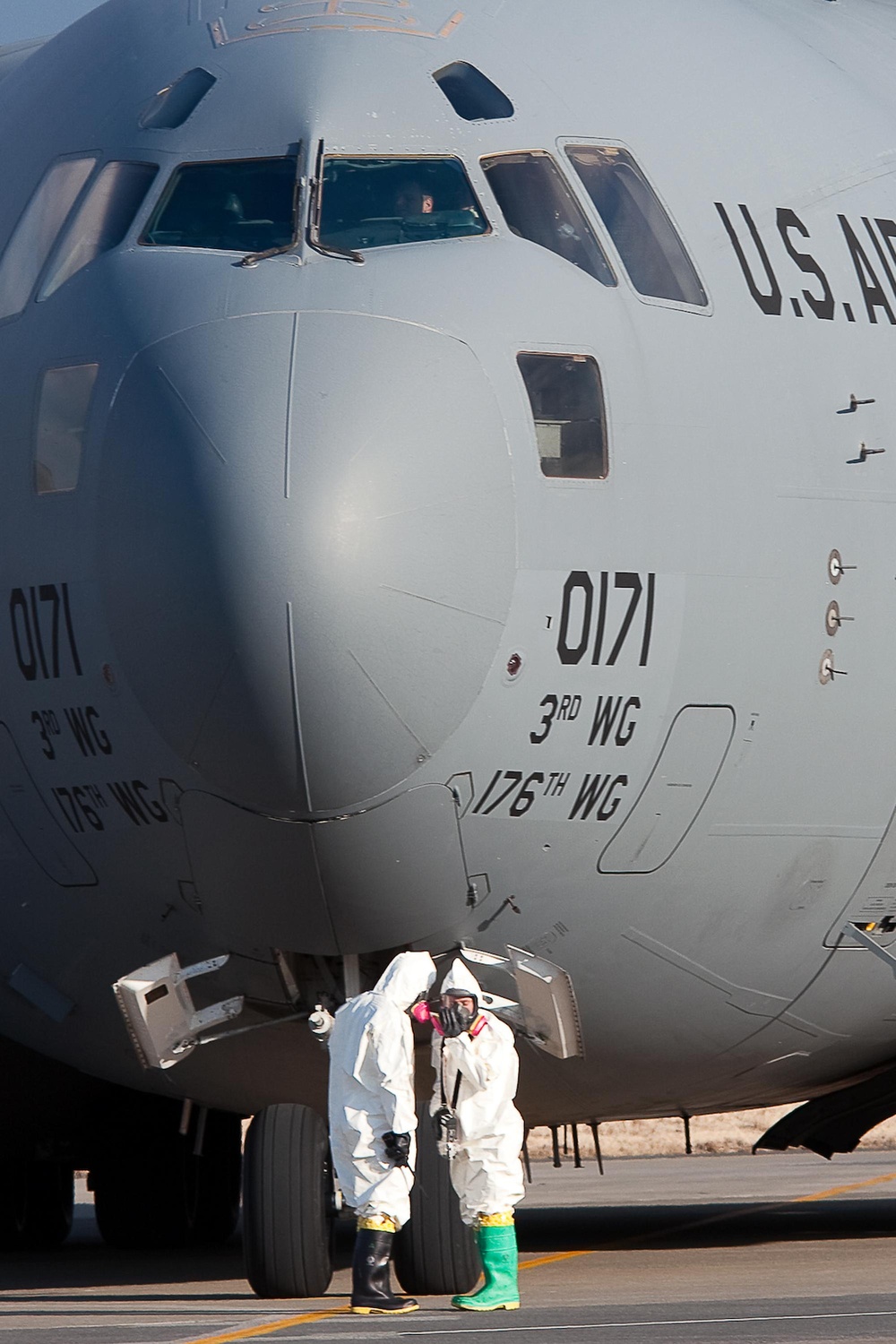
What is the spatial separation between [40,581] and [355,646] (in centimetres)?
172

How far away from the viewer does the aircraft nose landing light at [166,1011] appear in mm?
10289

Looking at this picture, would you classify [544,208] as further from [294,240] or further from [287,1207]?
[287,1207]

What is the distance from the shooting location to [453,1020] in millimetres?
9805

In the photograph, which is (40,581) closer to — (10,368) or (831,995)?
(10,368)

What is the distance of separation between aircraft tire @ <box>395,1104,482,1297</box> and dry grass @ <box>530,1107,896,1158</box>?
21.6 metres

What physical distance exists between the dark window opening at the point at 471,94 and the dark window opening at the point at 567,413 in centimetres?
138

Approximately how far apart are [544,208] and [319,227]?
100 centimetres

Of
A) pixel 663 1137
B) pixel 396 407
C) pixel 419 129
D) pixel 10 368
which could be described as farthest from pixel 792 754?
pixel 663 1137

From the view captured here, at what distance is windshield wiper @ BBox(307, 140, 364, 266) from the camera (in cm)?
983

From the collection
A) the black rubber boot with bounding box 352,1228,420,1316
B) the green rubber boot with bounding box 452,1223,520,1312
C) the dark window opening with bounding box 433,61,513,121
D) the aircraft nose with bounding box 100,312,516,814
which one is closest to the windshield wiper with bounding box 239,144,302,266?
the aircraft nose with bounding box 100,312,516,814

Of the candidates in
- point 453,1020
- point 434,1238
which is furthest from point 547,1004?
point 434,1238

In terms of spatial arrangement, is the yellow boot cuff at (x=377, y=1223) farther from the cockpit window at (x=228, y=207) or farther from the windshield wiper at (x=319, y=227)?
the cockpit window at (x=228, y=207)

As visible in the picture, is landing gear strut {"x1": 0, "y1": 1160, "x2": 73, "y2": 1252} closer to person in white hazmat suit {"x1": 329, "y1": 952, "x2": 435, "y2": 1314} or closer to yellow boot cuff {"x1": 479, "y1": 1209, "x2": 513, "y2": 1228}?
person in white hazmat suit {"x1": 329, "y1": 952, "x2": 435, "y2": 1314}

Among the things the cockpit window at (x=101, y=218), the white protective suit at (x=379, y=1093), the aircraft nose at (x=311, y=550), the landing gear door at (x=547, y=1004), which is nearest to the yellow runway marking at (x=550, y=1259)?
the landing gear door at (x=547, y=1004)
